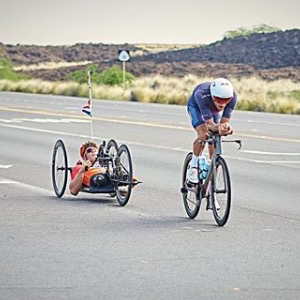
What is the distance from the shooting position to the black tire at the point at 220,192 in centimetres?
1238

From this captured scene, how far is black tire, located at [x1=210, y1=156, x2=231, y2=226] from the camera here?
40.6 ft

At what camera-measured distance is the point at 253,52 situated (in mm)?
102125

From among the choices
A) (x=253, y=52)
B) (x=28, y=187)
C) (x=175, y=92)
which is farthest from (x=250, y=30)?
(x=28, y=187)

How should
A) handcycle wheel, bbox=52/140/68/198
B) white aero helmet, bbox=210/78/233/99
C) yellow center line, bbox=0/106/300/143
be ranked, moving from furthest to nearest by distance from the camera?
1. yellow center line, bbox=0/106/300/143
2. handcycle wheel, bbox=52/140/68/198
3. white aero helmet, bbox=210/78/233/99

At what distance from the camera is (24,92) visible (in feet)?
202

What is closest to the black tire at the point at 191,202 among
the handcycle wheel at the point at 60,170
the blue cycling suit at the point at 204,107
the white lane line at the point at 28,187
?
the blue cycling suit at the point at 204,107

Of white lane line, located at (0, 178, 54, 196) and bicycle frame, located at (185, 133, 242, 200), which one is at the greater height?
bicycle frame, located at (185, 133, 242, 200)

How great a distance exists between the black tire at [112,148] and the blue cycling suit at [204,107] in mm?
1810

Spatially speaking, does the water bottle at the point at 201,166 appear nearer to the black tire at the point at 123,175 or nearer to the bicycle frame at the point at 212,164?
the bicycle frame at the point at 212,164

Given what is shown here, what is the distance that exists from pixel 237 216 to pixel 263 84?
50870 mm

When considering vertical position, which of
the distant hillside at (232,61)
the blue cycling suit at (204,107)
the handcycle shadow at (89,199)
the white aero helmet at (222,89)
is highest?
the white aero helmet at (222,89)

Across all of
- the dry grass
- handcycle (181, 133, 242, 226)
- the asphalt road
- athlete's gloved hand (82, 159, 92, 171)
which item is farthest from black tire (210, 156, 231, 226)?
the dry grass

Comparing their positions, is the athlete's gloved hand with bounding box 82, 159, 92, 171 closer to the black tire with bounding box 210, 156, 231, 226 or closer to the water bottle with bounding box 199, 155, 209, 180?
the water bottle with bounding box 199, 155, 209, 180

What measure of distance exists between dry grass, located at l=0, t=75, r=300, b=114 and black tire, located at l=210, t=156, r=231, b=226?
29486mm
